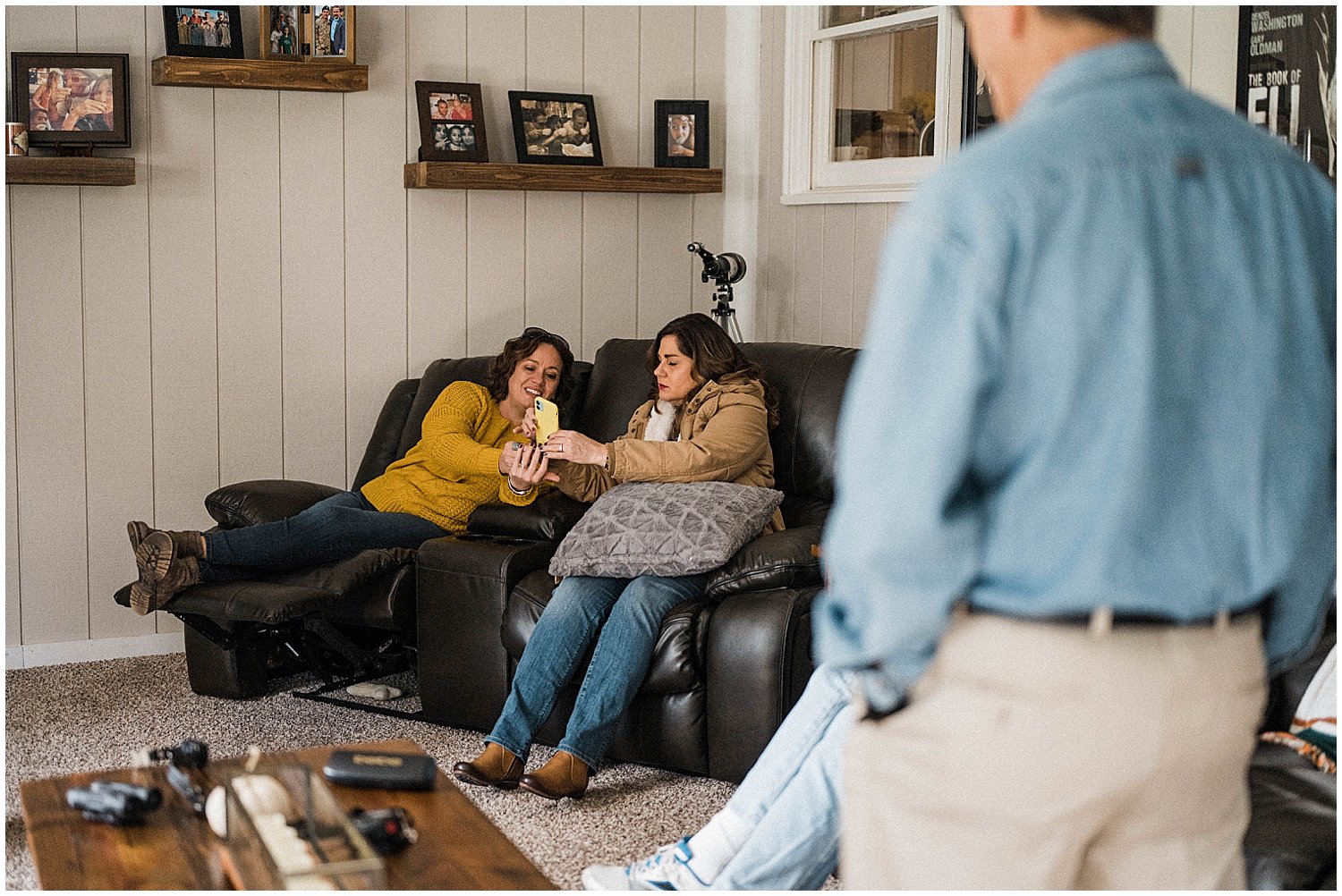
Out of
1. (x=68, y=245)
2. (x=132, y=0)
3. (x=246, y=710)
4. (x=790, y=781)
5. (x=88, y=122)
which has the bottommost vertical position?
(x=246, y=710)

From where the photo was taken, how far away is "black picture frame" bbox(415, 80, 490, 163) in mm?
4230

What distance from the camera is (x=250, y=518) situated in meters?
3.62

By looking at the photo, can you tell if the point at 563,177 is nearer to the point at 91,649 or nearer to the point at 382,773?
the point at 91,649

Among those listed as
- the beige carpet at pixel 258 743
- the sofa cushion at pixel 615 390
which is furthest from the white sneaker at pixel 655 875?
the sofa cushion at pixel 615 390

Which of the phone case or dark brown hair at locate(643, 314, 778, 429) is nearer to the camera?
the phone case

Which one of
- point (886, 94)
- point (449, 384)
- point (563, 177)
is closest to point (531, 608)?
point (449, 384)

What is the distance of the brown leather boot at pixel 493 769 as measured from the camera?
9.54 ft

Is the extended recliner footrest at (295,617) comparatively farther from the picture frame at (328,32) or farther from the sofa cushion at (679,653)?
the picture frame at (328,32)

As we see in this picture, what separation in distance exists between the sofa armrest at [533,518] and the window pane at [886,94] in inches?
58.0

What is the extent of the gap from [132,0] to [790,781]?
2991 millimetres

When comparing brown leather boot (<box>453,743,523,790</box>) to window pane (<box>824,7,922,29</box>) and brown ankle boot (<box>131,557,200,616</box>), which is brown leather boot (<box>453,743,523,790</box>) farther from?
window pane (<box>824,7,922,29</box>)

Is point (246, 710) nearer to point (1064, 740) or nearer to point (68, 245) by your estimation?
point (68, 245)

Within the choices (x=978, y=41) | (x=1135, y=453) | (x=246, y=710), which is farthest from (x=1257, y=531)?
(x=246, y=710)

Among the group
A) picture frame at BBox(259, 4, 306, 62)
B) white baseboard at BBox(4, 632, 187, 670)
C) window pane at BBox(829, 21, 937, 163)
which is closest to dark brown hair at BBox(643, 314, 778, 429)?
window pane at BBox(829, 21, 937, 163)
